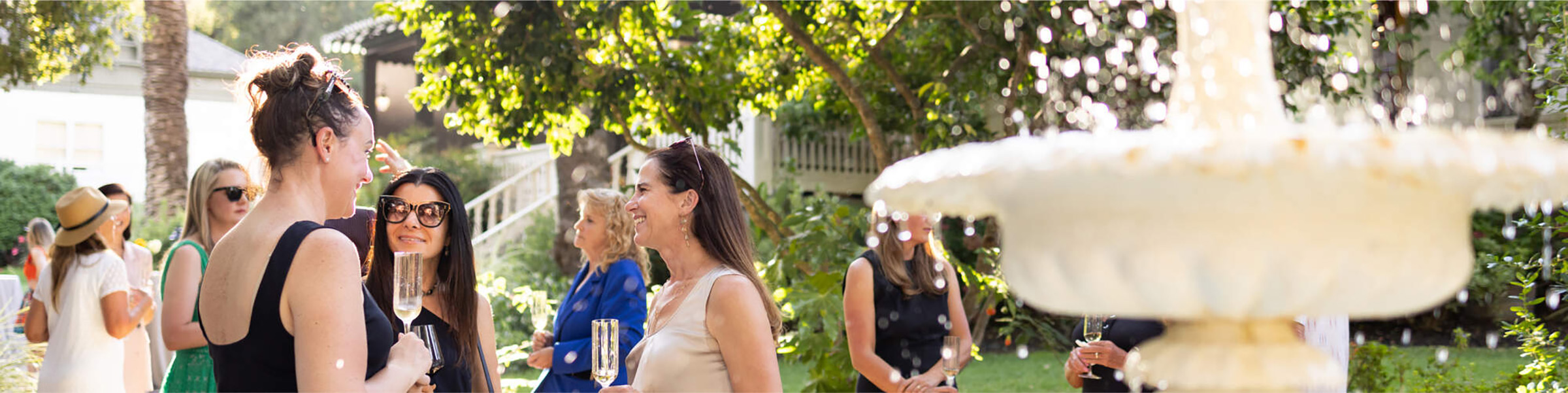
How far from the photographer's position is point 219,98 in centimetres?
2575

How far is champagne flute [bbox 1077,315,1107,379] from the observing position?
435 centimetres

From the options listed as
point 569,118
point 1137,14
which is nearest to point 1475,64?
point 1137,14

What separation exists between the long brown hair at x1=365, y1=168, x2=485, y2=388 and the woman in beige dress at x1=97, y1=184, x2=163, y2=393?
2.67 meters

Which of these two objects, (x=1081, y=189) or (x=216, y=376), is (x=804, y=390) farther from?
(x=1081, y=189)

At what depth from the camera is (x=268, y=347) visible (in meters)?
2.31

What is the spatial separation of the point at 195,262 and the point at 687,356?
2.33 meters

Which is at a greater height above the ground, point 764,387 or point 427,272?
point 427,272

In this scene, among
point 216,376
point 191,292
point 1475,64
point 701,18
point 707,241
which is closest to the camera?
point 216,376

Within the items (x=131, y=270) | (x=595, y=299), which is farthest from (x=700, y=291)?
(x=131, y=270)

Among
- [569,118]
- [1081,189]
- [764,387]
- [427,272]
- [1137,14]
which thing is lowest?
[764,387]

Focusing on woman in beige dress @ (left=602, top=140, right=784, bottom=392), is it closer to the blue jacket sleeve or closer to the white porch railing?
the blue jacket sleeve

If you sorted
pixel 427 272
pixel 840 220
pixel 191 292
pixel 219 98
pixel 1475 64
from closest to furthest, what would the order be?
pixel 427 272 → pixel 191 292 → pixel 840 220 → pixel 1475 64 → pixel 219 98

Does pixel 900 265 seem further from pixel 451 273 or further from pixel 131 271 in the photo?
pixel 131 271

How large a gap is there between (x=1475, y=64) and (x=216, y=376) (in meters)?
17.7
